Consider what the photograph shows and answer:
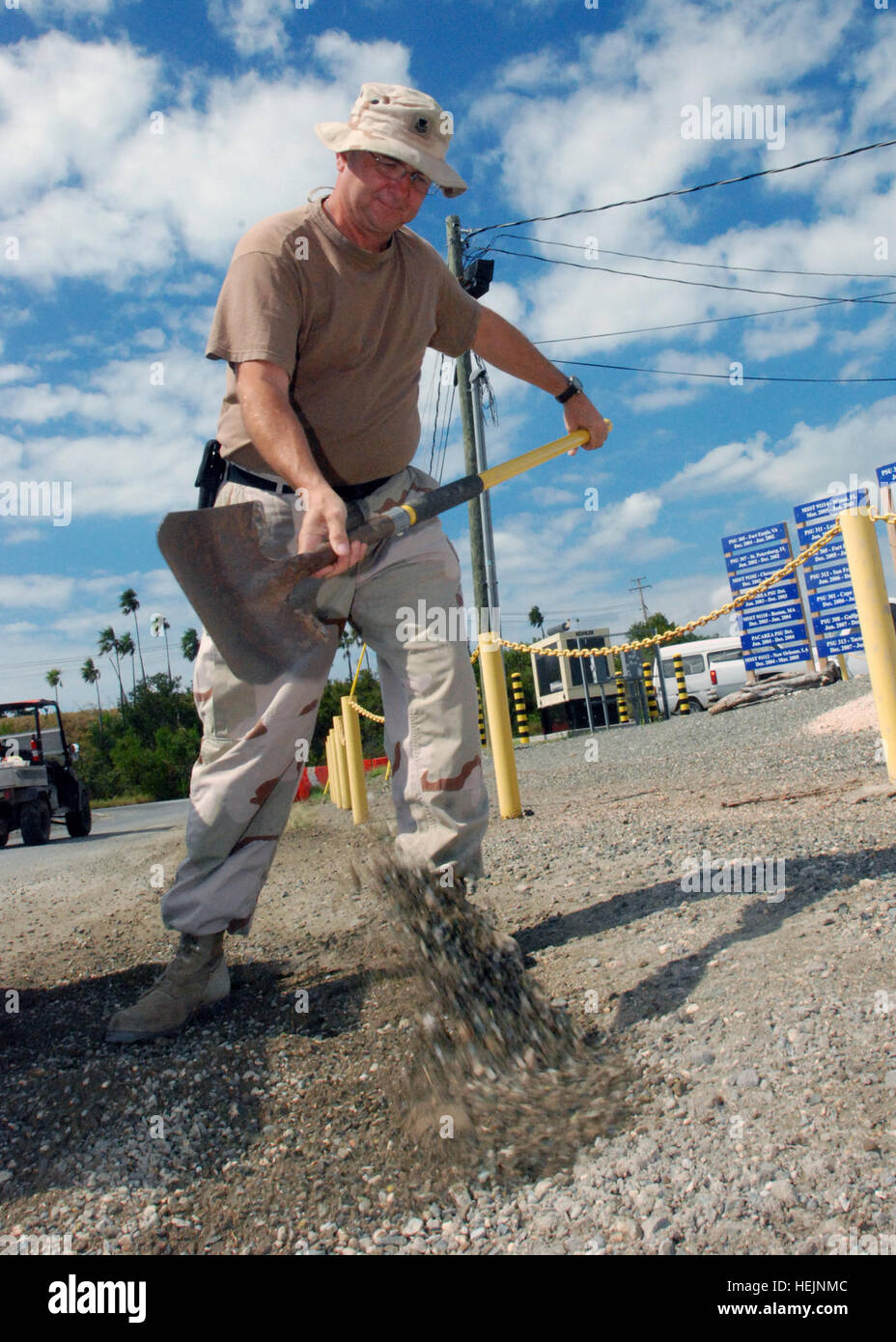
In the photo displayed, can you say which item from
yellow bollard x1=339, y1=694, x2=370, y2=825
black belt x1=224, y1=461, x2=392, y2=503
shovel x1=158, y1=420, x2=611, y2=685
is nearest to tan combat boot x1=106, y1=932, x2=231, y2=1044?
shovel x1=158, y1=420, x2=611, y2=685

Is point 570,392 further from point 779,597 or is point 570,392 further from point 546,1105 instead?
point 779,597

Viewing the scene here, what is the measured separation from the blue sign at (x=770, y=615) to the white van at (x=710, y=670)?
24.3 feet

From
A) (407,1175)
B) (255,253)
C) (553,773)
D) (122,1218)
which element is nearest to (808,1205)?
(407,1175)

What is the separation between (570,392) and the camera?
10.3 ft

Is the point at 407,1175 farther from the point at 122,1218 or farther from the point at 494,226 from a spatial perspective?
the point at 494,226

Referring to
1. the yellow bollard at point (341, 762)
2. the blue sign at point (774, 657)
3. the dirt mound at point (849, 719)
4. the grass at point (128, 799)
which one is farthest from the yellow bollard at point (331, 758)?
the grass at point (128, 799)

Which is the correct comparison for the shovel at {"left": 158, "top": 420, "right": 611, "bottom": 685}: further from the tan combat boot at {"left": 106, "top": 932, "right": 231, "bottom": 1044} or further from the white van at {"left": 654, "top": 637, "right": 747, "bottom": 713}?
the white van at {"left": 654, "top": 637, "right": 747, "bottom": 713}

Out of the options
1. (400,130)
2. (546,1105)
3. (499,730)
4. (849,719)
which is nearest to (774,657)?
(849,719)

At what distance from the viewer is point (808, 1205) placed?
132cm

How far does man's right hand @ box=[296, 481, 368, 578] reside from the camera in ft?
7.14

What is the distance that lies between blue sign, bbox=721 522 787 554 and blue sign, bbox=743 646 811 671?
6.48 feet

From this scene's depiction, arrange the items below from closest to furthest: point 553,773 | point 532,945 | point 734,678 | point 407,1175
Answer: point 407,1175, point 532,945, point 553,773, point 734,678

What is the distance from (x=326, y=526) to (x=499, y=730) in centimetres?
407
